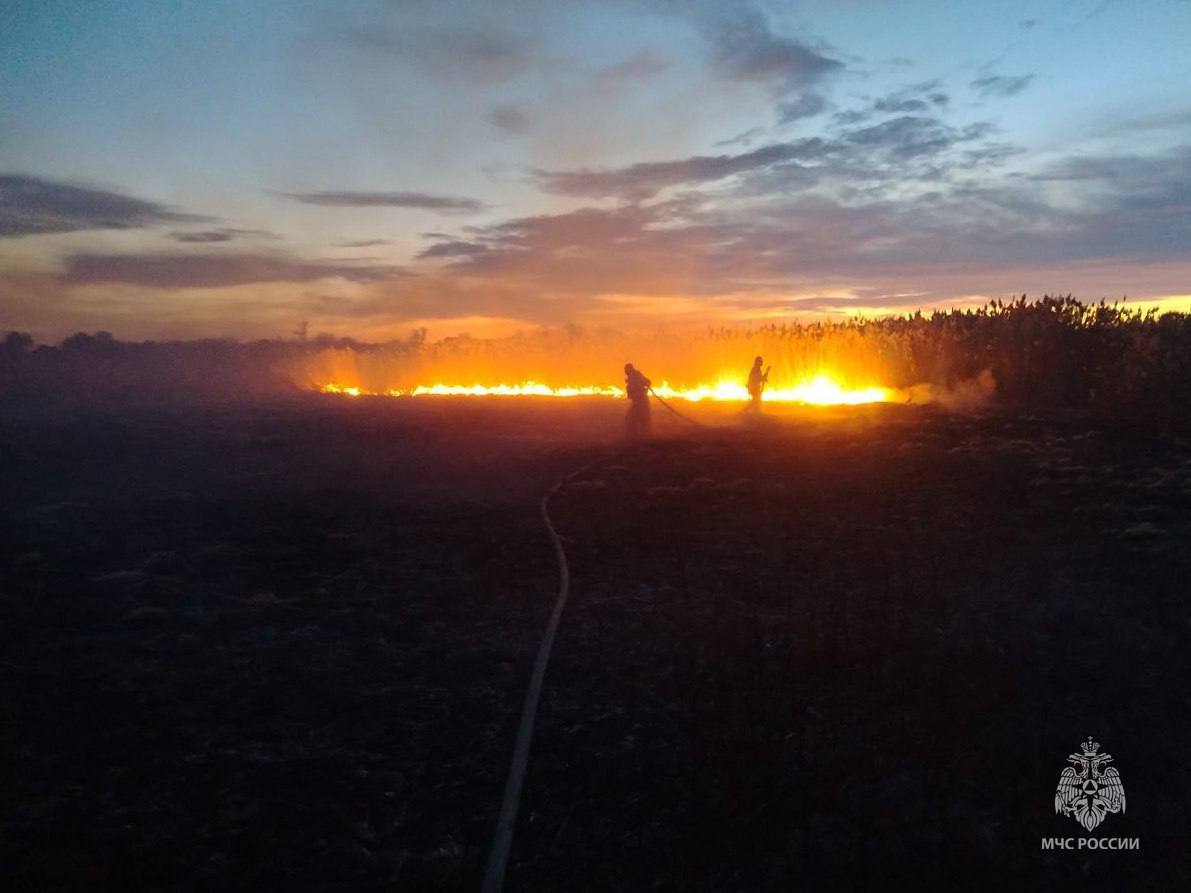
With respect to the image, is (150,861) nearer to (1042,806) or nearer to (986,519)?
(1042,806)

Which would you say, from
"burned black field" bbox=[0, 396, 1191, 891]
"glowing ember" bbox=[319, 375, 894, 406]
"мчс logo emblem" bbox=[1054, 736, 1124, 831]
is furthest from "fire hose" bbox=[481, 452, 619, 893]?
"glowing ember" bbox=[319, 375, 894, 406]

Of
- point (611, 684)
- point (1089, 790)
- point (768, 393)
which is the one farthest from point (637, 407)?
point (768, 393)

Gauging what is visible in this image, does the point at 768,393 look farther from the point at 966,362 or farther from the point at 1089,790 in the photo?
the point at 1089,790

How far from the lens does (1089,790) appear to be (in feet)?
21.5

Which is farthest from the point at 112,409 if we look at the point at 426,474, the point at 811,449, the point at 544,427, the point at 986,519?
the point at 986,519

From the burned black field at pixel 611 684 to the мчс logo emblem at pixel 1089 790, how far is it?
99 mm

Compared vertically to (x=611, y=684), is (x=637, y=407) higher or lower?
higher

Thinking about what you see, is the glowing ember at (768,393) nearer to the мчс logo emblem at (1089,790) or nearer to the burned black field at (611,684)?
the burned black field at (611,684)

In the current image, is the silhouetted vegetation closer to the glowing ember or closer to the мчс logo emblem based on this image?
the glowing ember

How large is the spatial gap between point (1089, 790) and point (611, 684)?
4186 millimetres

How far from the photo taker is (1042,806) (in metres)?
6.43

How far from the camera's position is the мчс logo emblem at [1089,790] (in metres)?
6.31

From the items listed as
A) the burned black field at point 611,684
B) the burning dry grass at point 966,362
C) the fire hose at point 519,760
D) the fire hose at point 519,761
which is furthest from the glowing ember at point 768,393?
the fire hose at point 519,760

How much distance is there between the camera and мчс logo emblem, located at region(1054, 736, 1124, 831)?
631 centimetres
